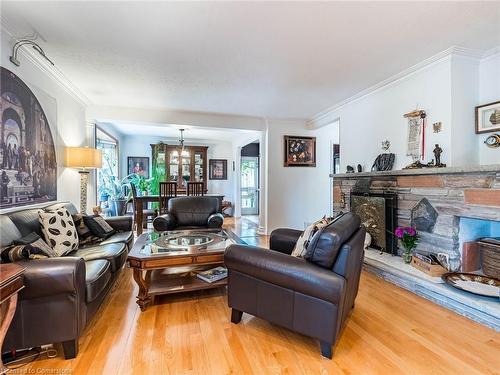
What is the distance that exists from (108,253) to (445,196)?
3235 mm

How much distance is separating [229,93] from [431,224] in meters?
2.96

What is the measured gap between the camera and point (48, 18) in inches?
76.7

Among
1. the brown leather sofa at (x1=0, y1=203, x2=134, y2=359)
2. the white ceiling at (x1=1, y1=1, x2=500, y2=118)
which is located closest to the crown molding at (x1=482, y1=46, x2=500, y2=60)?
the white ceiling at (x1=1, y1=1, x2=500, y2=118)

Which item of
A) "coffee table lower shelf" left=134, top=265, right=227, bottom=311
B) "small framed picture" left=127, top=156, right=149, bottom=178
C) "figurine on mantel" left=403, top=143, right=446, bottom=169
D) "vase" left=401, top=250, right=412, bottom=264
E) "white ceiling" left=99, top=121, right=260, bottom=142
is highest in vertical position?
"white ceiling" left=99, top=121, right=260, bottom=142

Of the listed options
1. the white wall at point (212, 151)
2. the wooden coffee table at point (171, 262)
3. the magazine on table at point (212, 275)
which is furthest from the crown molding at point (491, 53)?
the white wall at point (212, 151)

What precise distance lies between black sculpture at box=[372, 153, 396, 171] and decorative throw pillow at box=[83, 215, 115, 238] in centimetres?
346

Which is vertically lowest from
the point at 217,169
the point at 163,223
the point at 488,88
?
the point at 163,223

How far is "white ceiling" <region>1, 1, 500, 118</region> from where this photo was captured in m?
1.84

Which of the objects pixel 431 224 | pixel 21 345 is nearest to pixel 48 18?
pixel 21 345

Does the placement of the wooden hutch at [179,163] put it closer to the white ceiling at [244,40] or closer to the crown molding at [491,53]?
the white ceiling at [244,40]

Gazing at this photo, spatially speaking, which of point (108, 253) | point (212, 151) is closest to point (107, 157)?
point (212, 151)

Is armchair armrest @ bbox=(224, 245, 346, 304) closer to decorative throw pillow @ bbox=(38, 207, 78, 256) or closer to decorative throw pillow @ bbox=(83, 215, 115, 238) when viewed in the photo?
decorative throw pillow @ bbox=(38, 207, 78, 256)

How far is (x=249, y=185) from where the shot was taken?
7.94 m

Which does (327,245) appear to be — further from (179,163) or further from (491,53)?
(179,163)
